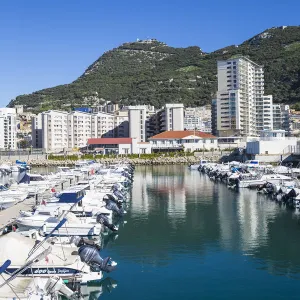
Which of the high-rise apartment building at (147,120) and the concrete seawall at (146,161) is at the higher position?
the high-rise apartment building at (147,120)

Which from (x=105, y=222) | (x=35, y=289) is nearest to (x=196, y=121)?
(x=105, y=222)

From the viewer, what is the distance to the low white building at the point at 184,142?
99.6 metres

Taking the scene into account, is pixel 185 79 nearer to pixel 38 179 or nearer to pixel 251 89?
pixel 251 89

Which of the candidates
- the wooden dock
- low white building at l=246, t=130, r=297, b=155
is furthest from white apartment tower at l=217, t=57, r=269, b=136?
the wooden dock

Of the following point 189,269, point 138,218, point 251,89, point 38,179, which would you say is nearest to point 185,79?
point 251,89

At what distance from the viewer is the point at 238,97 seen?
4215 inches

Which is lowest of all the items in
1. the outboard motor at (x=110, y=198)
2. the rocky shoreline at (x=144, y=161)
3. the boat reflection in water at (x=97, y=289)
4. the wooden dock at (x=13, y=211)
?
the boat reflection in water at (x=97, y=289)

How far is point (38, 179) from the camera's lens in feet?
163

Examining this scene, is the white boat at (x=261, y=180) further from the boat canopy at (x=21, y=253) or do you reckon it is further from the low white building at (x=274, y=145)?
the low white building at (x=274, y=145)

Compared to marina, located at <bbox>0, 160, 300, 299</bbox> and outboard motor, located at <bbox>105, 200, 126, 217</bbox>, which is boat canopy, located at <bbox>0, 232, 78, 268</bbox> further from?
outboard motor, located at <bbox>105, 200, 126, 217</bbox>

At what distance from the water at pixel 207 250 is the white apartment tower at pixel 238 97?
67.4 metres

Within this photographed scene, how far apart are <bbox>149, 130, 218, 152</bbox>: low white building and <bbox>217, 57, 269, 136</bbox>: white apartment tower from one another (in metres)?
8.32

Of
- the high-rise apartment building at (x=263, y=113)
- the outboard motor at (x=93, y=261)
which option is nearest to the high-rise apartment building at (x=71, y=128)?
the high-rise apartment building at (x=263, y=113)

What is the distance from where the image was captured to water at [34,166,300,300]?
1867cm
